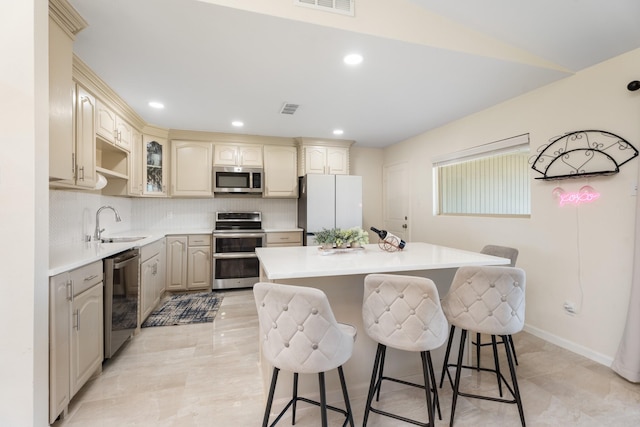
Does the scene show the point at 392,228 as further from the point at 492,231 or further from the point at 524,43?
the point at 524,43

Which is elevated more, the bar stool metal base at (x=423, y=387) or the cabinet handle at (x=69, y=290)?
the cabinet handle at (x=69, y=290)

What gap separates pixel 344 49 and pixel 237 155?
2.86m

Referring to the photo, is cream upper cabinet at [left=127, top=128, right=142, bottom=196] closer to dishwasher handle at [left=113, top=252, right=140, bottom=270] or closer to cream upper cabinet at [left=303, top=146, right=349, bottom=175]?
dishwasher handle at [left=113, top=252, right=140, bottom=270]

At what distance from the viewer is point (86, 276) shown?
189 cm

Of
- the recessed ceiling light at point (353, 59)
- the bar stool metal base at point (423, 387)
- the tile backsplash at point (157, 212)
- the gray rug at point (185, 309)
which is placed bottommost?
the gray rug at point (185, 309)

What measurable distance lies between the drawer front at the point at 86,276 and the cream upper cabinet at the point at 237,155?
267 cm

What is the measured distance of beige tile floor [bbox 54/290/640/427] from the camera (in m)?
1.70

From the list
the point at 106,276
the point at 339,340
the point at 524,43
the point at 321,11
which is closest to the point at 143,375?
the point at 106,276

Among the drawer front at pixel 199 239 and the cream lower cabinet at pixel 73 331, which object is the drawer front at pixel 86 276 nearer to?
the cream lower cabinet at pixel 73 331

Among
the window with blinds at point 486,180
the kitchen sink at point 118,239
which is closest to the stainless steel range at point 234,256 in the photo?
the kitchen sink at point 118,239

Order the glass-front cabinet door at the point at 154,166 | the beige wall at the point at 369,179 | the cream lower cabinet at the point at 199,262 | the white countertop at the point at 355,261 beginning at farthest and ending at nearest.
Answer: the beige wall at the point at 369,179
the cream lower cabinet at the point at 199,262
the glass-front cabinet door at the point at 154,166
the white countertop at the point at 355,261

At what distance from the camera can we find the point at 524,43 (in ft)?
A: 7.33

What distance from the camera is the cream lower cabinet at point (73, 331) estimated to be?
61.9 inches

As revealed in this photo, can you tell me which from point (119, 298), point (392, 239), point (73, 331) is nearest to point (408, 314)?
point (392, 239)
